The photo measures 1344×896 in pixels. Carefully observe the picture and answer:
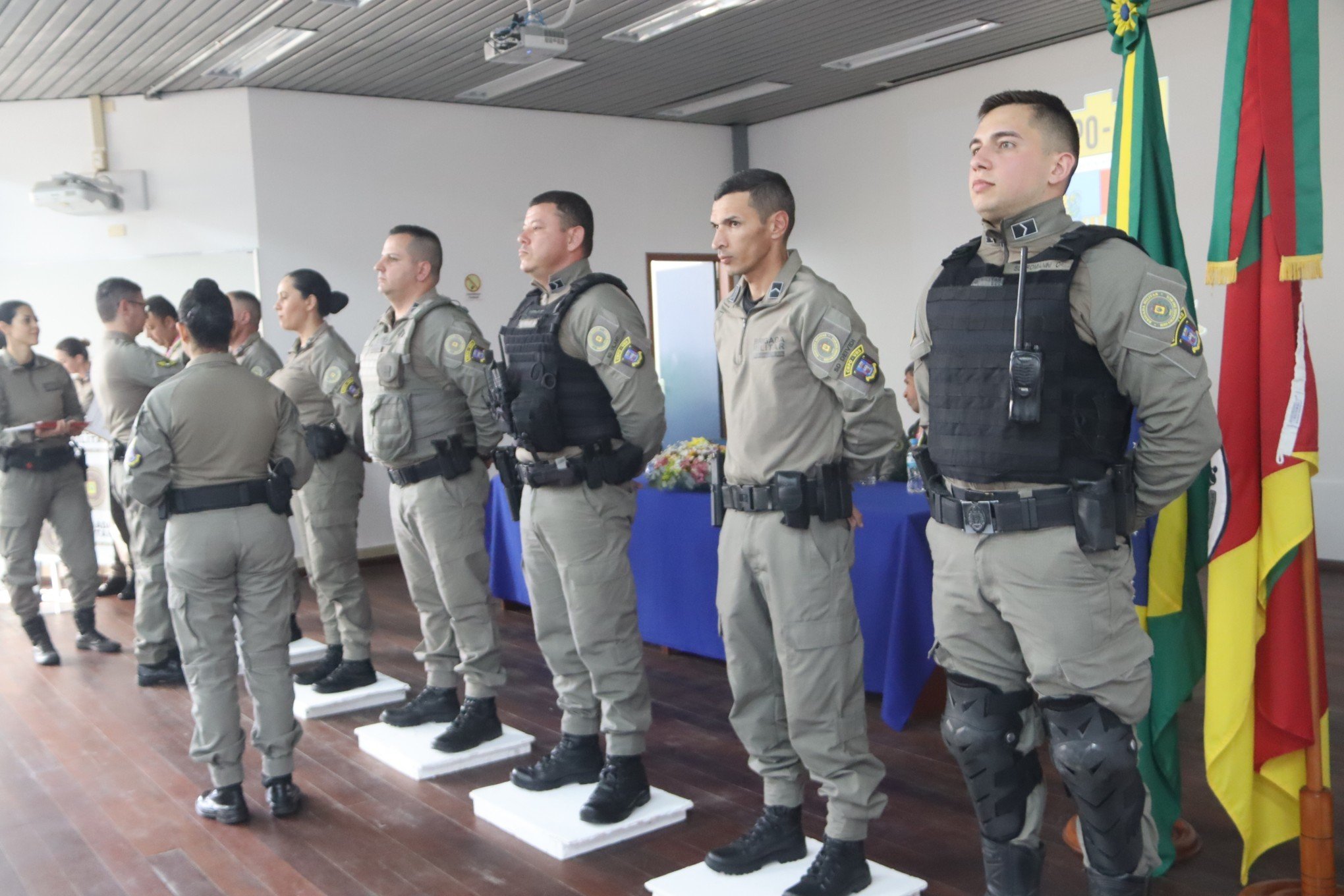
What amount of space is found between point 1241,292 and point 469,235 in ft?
22.5

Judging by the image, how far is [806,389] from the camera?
2.74 metres

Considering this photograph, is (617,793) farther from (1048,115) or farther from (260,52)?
(260,52)

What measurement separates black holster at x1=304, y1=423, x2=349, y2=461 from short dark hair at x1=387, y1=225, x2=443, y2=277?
104cm

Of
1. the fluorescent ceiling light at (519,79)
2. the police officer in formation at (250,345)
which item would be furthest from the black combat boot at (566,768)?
the fluorescent ceiling light at (519,79)

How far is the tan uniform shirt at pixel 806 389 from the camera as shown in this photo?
2.68 metres

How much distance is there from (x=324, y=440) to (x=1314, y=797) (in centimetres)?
371

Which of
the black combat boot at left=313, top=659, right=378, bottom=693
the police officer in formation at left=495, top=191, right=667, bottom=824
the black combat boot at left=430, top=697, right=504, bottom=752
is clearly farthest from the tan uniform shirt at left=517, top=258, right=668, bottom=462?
the black combat boot at left=313, top=659, right=378, bottom=693

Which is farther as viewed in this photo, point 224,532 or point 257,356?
point 257,356

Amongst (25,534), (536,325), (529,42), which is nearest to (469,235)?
(529,42)

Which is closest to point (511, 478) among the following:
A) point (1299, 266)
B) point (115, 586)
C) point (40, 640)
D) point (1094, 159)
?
point (1299, 266)

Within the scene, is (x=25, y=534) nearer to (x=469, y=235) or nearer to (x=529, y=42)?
(x=529, y=42)

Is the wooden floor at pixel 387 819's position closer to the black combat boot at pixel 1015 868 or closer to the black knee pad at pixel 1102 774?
the black combat boot at pixel 1015 868

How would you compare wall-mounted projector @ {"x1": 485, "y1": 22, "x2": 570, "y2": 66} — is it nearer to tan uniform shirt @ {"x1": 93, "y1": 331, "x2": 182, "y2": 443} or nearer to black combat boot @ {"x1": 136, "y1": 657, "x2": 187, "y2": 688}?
tan uniform shirt @ {"x1": 93, "y1": 331, "x2": 182, "y2": 443}

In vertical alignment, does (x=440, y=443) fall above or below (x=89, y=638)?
above
